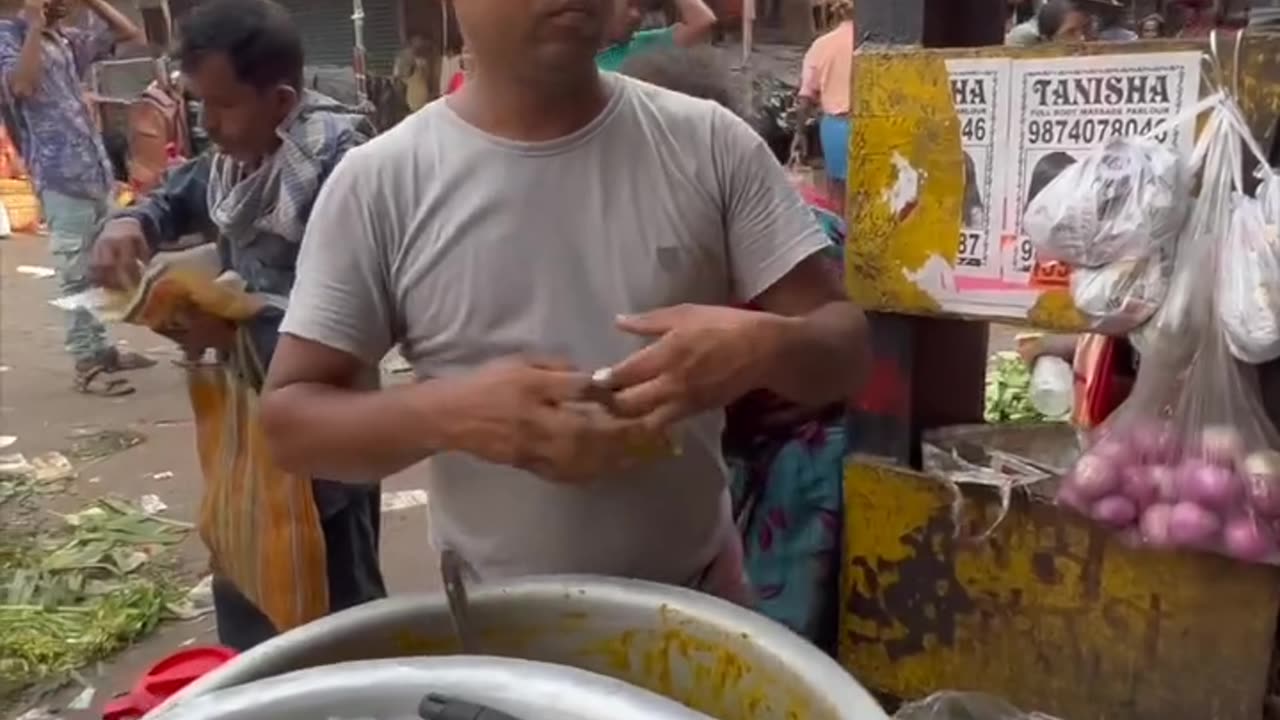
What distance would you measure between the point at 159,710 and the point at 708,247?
28.5 inches

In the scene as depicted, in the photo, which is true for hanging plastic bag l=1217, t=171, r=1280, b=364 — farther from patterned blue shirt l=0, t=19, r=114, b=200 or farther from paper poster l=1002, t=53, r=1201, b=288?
patterned blue shirt l=0, t=19, r=114, b=200

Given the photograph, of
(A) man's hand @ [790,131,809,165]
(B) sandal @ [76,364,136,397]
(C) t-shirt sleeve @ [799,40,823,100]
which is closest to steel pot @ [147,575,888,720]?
(B) sandal @ [76,364,136,397]

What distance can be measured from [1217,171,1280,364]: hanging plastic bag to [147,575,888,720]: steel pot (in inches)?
35.3

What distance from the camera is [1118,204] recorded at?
1.80 m

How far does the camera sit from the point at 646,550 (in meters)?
1.47

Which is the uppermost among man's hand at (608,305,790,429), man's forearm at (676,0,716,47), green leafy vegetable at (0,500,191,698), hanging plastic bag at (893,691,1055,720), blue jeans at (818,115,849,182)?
man's forearm at (676,0,716,47)

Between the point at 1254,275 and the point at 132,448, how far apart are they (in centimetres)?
507

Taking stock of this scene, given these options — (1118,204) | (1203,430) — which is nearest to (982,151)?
(1118,204)

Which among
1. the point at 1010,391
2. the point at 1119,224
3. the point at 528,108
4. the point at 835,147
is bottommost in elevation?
the point at 1010,391

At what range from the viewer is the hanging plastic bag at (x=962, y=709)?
1.91m

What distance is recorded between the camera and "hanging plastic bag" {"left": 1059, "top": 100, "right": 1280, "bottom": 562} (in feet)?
5.89

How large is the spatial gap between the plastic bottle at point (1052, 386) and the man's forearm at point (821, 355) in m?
2.63

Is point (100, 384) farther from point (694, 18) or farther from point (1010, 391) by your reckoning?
point (1010, 391)

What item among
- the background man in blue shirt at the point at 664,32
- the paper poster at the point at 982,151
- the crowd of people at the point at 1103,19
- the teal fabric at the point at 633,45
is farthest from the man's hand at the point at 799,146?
the paper poster at the point at 982,151
